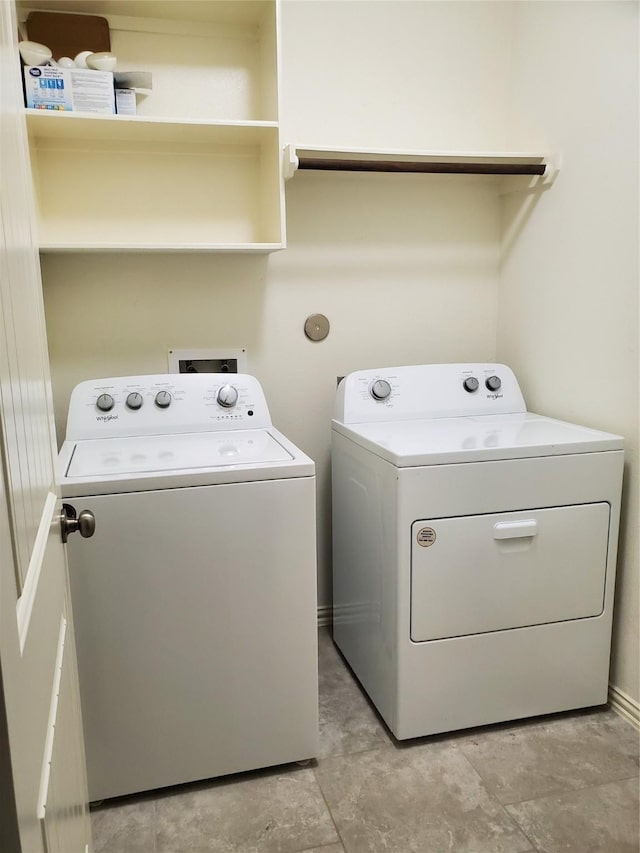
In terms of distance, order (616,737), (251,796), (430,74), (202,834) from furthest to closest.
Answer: (430,74) < (616,737) < (251,796) < (202,834)

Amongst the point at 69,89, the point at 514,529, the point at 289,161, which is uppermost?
the point at 69,89

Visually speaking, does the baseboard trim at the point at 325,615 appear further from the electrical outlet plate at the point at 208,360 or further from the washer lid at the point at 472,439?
the electrical outlet plate at the point at 208,360

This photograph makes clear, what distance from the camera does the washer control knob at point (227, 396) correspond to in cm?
205

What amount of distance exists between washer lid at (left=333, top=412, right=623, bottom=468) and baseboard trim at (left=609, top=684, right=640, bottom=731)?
0.76 m

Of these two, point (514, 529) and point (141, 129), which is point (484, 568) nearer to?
point (514, 529)

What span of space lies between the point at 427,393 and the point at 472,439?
1.29ft

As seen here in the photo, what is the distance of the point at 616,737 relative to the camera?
1.86 meters

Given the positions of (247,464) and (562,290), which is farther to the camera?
(562,290)

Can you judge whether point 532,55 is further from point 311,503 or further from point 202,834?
point 202,834

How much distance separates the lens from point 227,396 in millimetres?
2059

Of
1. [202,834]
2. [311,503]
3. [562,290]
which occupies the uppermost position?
[562,290]

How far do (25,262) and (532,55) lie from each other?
2.05m

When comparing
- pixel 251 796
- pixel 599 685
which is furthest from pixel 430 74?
pixel 251 796

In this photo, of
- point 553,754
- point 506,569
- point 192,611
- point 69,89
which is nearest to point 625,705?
point 553,754
